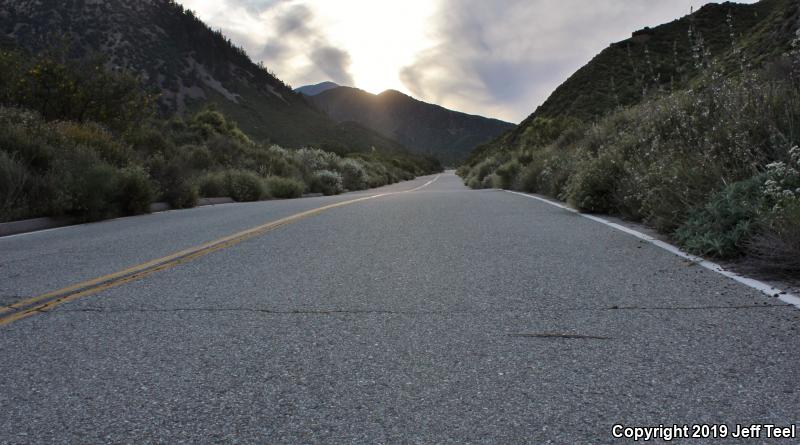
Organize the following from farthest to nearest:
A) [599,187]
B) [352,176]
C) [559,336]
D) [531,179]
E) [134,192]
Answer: [352,176]
[531,179]
[134,192]
[599,187]
[559,336]

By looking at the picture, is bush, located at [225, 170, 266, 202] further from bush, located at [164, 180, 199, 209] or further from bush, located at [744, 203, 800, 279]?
bush, located at [744, 203, 800, 279]

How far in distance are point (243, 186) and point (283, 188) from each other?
3.55 meters

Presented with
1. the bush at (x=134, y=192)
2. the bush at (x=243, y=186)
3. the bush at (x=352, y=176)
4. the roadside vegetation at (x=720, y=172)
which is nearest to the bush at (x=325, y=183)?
the bush at (x=352, y=176)

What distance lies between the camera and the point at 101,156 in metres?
14.6

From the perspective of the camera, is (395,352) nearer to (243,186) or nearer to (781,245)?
(781,245)

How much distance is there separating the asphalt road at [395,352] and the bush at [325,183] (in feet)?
80.2

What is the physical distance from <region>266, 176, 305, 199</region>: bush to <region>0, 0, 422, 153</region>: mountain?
1035 inches

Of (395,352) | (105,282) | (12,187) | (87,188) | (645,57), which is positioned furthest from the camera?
(645,57)

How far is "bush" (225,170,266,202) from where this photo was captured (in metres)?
20.5

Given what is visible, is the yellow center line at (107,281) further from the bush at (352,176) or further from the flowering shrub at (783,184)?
the bush at (352,176)

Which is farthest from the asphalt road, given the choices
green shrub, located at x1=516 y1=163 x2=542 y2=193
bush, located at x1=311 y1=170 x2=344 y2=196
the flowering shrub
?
bush, located at x1=311 y1=170 x2=344 y2=196

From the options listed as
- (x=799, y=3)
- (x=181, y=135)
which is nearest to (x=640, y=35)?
(x=799, y=3)

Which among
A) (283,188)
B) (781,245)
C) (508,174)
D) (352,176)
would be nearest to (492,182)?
(508,174)

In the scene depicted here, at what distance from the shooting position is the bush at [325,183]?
30.6m
